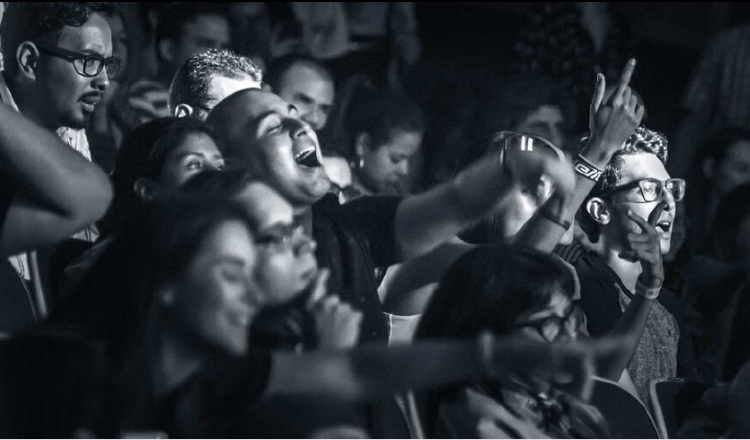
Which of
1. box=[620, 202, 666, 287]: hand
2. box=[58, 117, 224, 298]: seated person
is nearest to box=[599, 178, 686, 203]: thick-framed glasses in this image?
box=[620, 202, 666, 287]: hand

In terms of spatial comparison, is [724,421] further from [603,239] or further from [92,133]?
[92,133]

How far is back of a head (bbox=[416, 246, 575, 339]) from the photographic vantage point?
8.54ft

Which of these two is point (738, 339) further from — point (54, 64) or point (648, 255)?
point (54, 64)

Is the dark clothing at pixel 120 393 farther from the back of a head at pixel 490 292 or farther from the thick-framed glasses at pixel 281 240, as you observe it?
the back of a head at pixel 490 292

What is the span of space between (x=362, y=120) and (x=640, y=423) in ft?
6.52

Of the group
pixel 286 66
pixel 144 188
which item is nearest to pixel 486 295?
pixel 144 188

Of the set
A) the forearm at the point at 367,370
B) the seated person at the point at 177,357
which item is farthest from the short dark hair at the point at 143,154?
the forearm at the point at 367,370

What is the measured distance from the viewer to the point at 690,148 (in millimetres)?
5328

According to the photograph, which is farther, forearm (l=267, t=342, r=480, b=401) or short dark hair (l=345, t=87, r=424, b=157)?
short dark hair (l=345, t=87, r=424, b=157)

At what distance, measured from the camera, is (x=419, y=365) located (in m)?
2.15

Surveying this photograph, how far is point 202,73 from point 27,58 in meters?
0.50

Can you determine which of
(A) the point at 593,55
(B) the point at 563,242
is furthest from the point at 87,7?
(A) the point at 593,55

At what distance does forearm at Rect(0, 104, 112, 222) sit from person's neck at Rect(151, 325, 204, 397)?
0.99 feet

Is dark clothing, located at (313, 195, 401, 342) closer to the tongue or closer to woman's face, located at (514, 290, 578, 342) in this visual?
the tongue
